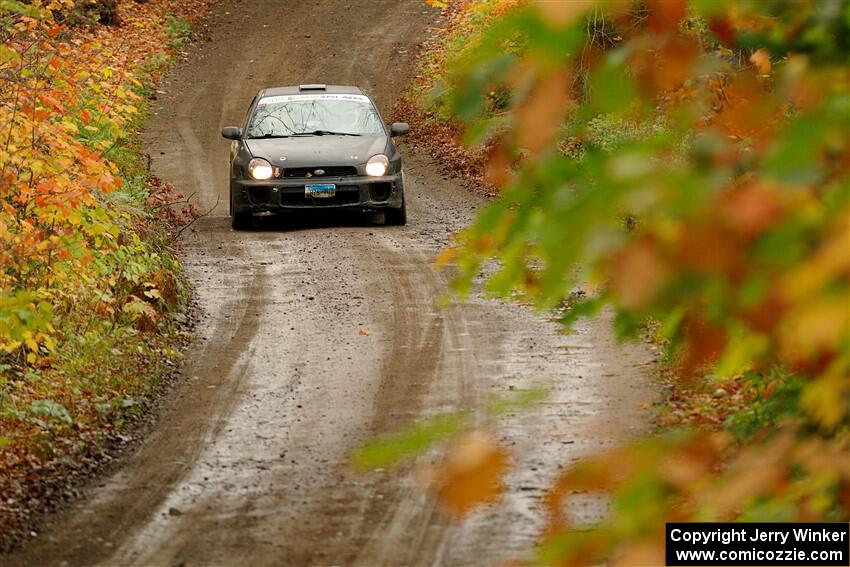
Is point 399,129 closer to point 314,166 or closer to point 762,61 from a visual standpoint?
point 314,166

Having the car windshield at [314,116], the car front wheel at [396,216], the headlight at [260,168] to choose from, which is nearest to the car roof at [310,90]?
the car windshield at [314,116]

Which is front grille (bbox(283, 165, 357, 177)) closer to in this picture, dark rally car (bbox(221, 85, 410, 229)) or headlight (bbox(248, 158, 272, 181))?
dark rally car (bbox(221, 85, 410, 229))

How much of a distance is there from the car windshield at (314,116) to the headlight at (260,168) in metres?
0.80

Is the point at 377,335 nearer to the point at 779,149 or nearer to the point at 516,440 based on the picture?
the point at 516,440

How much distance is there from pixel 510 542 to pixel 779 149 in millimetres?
4536

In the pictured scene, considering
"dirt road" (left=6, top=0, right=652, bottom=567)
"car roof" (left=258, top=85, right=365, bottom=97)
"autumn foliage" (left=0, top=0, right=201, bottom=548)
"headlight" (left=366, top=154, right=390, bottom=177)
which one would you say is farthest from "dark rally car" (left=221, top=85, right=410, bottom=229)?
"autumn foliage" (left=0, top=0, right=201, bottom=548)

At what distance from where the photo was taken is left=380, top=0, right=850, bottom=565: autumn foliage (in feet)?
6.36

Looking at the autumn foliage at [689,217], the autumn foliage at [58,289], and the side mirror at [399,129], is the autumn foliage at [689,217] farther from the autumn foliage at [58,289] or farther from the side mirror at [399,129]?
the side mirror at [399,129]

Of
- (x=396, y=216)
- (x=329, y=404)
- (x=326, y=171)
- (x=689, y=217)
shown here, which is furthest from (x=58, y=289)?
(x=689, y=217)

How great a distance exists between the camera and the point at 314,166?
15.7 metres

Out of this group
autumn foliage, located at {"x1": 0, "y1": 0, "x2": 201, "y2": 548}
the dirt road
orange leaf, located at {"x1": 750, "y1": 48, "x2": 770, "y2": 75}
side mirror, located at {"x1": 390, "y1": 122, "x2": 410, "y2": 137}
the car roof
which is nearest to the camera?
orange leaf, located at {"x1": 750, "y1": 48, "x2": 770, "y2": 75}

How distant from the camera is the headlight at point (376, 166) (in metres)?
15.8

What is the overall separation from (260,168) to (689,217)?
1410 centimetres

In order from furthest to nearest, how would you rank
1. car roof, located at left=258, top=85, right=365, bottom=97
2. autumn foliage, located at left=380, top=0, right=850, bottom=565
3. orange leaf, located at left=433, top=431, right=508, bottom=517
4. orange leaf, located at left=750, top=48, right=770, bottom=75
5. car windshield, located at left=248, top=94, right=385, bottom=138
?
car roof, located at left=258, top=85, right=365, bottom=97, car windshield, located at left=248, top=94, right=385, bottom=138, orange leaf, located at left=750, top=48, right=770, bottom=75, orange leaf, located at left=433, top=431, right=508, bottom=517, autumn foliage, located at left=380, top=0, right=850, bottom=565
